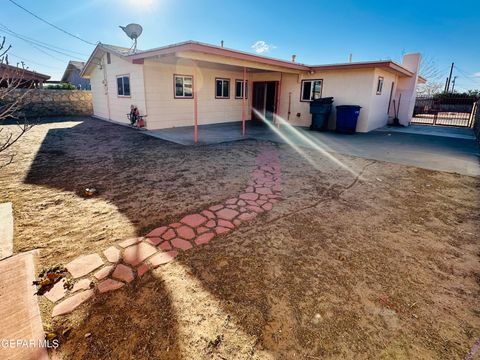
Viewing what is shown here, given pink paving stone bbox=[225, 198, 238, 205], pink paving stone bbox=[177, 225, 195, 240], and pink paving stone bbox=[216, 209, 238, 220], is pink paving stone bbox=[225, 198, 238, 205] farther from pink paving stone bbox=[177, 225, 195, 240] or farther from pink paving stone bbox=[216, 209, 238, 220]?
pink paving stone bbox=[177, 225, 195, 240]

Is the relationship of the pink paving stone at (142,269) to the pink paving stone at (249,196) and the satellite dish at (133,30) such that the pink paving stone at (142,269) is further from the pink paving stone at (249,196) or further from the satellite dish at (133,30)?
the satellite dish at (133,30)

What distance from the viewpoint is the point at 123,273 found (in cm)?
216

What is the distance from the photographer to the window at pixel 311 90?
11490mm

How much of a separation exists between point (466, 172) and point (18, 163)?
9.77m

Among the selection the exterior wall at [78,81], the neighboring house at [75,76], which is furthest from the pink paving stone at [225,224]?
the exterior wall at [78,81]

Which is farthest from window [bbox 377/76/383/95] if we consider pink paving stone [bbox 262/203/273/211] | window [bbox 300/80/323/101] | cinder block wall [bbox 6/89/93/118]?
cinder block wall [bbox 6/89/93/118]

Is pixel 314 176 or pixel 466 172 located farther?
pixel 466 172

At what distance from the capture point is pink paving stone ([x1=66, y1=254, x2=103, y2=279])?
215 cm

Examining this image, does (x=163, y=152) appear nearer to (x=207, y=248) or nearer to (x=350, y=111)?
(x=207, y=248)

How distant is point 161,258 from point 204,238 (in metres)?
0.53

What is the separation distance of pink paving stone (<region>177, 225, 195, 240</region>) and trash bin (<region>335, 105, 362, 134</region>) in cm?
952

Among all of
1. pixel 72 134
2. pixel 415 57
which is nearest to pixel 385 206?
pixel 72 134

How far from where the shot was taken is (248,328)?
1680 millimetres

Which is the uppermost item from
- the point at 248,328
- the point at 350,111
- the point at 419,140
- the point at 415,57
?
the point at 415,57
